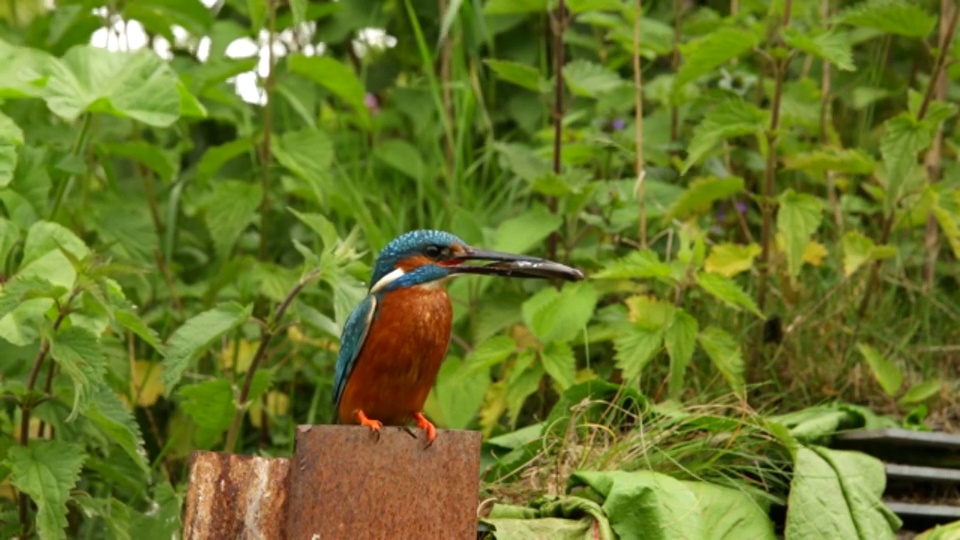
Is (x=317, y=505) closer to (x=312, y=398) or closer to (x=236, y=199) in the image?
(x=236, y=199)

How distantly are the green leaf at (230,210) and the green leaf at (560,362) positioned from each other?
0.95 m

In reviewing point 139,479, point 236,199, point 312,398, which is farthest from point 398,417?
point 312,398

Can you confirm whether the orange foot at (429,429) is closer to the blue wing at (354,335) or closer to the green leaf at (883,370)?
the blue wing at (354,335)

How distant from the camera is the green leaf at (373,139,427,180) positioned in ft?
15.8

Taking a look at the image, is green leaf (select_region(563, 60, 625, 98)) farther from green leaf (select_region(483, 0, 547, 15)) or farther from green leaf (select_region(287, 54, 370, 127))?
green leaf (select_region(287, 54, 370, 127))

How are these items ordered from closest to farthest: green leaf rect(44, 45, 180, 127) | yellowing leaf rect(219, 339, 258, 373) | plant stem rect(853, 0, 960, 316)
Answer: green leaf rect(44, 45, 180, 127), plant stem rect(853, 0, 960, 316), yellowing leaf rect(219, 339, 258, 373)

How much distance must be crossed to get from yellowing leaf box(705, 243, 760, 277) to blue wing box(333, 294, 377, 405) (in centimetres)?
131

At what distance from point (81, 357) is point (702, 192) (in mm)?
1699

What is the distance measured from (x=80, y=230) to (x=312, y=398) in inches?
35.0

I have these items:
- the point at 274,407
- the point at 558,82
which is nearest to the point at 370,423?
the point at 558,82

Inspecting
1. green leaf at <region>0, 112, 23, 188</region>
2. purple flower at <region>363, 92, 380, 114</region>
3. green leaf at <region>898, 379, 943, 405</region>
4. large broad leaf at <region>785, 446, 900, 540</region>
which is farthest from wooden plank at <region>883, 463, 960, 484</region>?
purple flower at <region>363, 92, 380, 114</region>

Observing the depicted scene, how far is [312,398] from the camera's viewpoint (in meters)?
4.65

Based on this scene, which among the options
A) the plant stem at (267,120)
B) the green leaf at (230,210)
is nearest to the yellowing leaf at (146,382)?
the green leaf at (230,210)

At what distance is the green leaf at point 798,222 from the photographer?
3867mm
